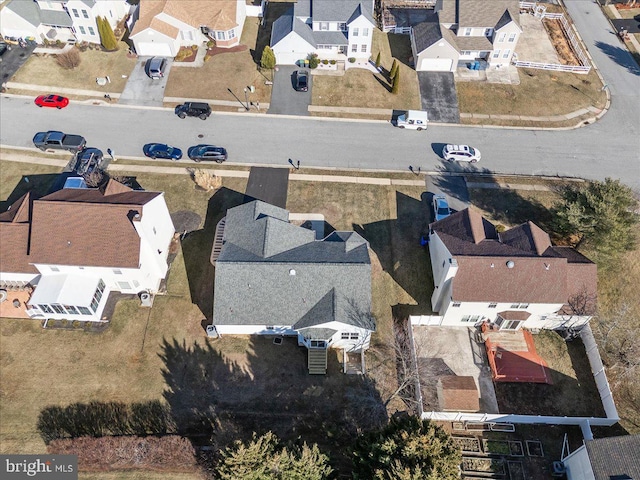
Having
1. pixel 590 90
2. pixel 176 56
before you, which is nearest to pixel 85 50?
pixel 176 56

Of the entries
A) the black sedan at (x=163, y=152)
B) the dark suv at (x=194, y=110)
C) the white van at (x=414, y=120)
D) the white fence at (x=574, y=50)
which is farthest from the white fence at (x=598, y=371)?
the dark suv at (x=194, y=110)

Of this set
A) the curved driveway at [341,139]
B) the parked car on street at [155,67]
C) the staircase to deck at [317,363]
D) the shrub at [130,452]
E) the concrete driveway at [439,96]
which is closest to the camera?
the shrub at [130,452]

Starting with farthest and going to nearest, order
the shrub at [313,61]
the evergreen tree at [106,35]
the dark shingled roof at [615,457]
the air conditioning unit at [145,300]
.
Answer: the evergreen tree at [106,35] < the shrub at [313,61] < the air conditioning unit at [145,300] < the dark shingled roof at [615,457]

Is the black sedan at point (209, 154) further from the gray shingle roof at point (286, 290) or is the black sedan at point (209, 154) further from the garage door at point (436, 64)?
the garage door at point (436, 64)

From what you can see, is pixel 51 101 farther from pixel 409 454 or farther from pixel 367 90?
pixel 409 454

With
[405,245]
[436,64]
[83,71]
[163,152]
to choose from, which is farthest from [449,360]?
[83,71]

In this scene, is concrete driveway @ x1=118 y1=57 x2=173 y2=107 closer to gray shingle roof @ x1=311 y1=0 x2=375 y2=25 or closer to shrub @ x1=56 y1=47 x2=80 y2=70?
shrub @ x1=56 y1=47 x2=80 y2=70
